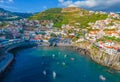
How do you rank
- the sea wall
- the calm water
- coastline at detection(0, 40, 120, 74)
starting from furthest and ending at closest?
1. coastline at detection(0, 40, 120, 74)
2. the sea wall
3. the calm water

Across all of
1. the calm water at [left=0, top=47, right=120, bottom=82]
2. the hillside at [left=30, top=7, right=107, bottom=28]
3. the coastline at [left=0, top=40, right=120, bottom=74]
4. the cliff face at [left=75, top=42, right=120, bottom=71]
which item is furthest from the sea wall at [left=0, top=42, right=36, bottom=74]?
the hillside at [left=30, top=7, right=107, bottom=28]

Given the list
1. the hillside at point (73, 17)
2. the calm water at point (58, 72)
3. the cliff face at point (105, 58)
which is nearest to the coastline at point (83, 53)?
the cliff face at point (105, 58)

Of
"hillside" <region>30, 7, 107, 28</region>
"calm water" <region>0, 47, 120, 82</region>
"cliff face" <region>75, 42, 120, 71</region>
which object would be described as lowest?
"calm water" <region>0, 47, 120, 82</region>

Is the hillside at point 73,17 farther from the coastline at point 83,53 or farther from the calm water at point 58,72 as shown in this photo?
the calm water at point 58,72

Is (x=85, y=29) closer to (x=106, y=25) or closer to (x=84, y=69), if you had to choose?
(x=106, y=25)

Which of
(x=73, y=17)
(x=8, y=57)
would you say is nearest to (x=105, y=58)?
(x=8, y=57)

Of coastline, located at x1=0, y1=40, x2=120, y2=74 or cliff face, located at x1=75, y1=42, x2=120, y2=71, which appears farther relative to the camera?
cliff face, located at x1=75, y1=42, x2=120, y2=71

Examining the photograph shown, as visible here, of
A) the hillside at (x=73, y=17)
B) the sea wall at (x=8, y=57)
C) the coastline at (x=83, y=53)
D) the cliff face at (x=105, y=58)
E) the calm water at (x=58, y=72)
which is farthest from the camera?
the hillside at (x=73, y=17)

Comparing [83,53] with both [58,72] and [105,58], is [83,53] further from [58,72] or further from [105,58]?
Result: [58,72]

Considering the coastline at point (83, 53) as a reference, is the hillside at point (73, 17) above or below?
above

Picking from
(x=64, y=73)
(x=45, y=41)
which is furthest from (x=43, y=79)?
(x=45, y=41)

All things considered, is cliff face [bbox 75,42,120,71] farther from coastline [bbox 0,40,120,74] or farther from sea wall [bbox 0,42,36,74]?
sea wall [bbox 0,42,36,74]
